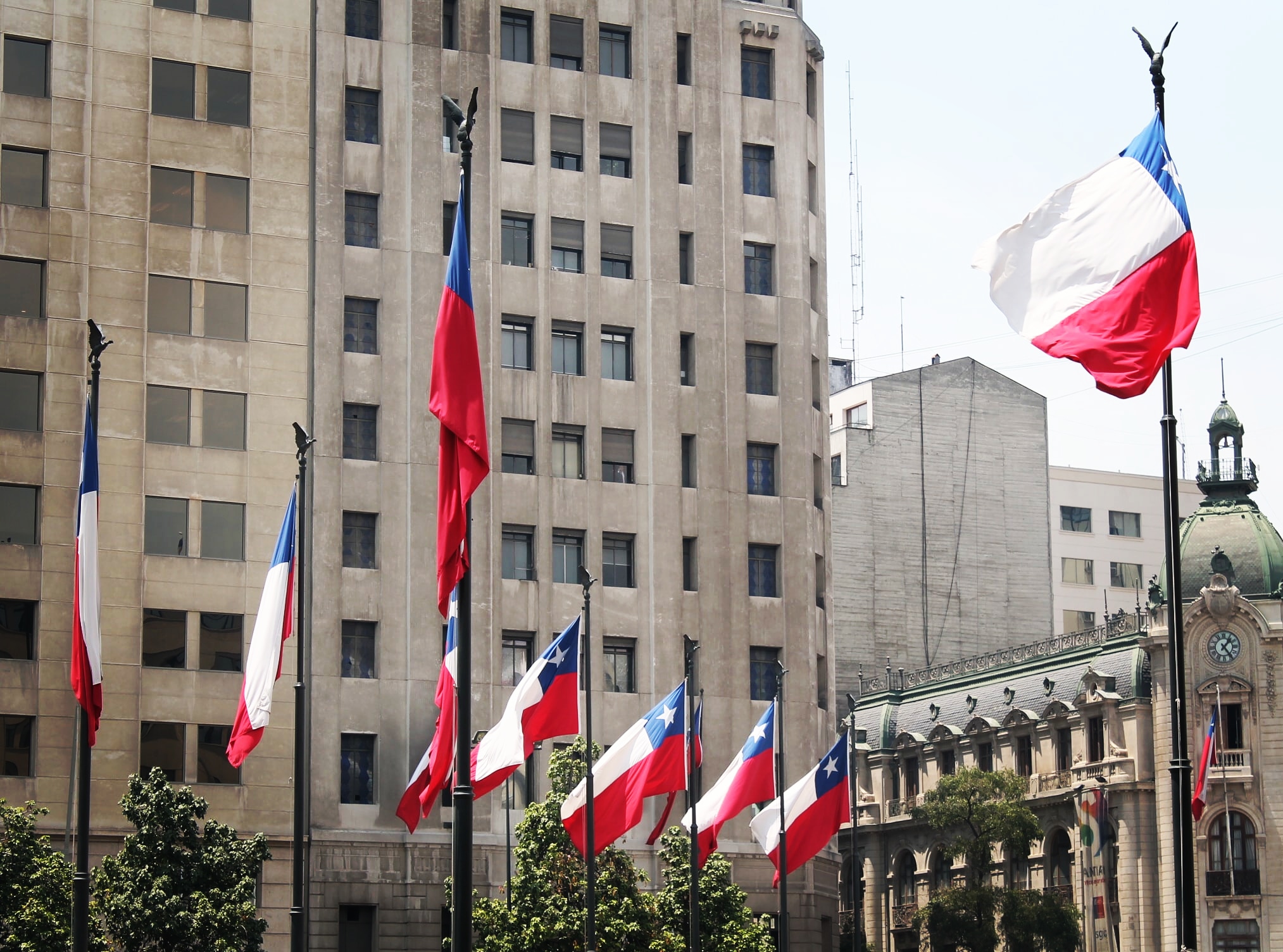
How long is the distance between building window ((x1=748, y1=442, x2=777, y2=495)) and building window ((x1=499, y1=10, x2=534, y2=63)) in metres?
17.4

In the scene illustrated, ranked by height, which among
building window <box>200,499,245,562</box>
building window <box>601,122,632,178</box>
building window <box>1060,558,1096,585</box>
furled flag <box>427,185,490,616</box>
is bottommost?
furled flag <box>427,185,490,616</box>

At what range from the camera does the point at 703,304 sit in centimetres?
8125

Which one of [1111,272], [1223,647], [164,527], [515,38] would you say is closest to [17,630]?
[164,527]

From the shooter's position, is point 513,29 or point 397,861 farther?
point 513,29

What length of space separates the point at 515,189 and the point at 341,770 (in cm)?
2273

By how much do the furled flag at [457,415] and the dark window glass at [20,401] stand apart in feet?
149

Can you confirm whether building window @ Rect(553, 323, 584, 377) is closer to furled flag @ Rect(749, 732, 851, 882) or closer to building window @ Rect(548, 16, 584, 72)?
building window @ Rect(548, 16, 584, 72)

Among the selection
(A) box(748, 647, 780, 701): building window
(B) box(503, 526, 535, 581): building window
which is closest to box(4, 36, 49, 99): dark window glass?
(B) box(503, 526, 535, 581): building window

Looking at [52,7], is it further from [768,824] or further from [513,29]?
[768,824]

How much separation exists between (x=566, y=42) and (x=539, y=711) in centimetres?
4172

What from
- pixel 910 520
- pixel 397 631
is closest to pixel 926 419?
pixel 910 520

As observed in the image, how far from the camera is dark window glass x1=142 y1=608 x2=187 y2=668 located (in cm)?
7081

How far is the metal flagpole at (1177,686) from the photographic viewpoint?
24391 millimetres

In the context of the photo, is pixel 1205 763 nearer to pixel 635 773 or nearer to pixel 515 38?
pixel 515 38
